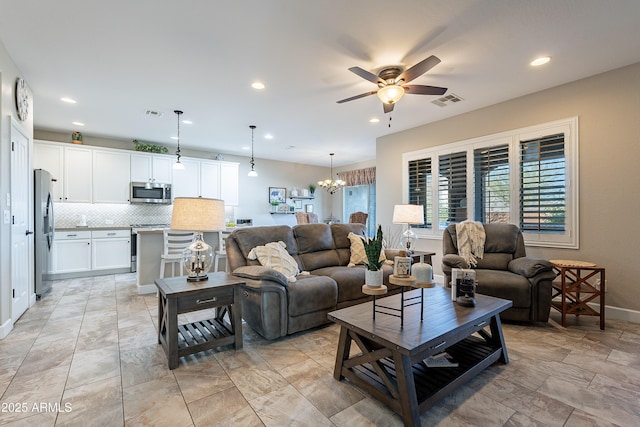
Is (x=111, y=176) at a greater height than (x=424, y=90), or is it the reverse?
(x=424, y=90)

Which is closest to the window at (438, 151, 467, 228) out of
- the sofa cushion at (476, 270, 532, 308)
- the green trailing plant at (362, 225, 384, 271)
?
the sofa cushion at (476, 270, 532, 308)

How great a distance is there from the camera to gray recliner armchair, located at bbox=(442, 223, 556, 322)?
9.66ft

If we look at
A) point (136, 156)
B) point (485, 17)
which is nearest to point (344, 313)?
point (485, 17)

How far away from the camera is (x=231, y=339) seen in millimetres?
2496

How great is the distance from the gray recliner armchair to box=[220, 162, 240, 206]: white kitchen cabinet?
534 cm

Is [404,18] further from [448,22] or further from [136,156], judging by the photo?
[136,156]

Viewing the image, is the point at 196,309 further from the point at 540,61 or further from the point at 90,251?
the point at 90,251

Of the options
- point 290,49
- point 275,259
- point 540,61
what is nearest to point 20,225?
point 275,259

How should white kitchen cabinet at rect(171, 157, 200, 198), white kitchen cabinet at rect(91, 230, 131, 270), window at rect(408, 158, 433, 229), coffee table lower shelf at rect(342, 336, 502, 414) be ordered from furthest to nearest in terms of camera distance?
white kitchen cabinet at rect(171, 157, 200, 198) → white kitchen cabinet at rect(91, 230, 131, 270) → window at rect(408, 158, 433, 229) → coffee table lower shelf at rect(342, 336, 502, 414)

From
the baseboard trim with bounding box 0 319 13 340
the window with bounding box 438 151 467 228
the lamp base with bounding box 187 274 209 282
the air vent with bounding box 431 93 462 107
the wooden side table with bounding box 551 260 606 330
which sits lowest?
the baseboard trim with bounding box 0 319 13 340

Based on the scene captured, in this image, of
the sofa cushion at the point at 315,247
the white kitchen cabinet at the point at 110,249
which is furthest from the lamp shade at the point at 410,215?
the white kitchen cabinet at the point at 110,249

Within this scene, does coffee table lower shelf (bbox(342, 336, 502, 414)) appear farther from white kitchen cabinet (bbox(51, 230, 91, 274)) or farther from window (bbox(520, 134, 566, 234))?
white kitchen cabinet (bbox(51, 230, 91, 274))

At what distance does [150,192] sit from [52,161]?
5.33ft

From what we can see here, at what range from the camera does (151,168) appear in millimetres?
6188
